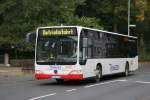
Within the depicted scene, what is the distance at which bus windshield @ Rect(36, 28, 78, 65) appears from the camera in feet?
74.9

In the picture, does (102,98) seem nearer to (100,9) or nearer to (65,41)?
(65,41)

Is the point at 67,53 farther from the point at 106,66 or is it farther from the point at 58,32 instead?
the point at 106,66

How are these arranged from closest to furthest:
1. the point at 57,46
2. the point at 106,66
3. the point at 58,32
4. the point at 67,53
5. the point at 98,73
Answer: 1. the point at 67,53
2. the point at 57,46
3. the point at 58,32
4. the point at 98,73
5. the point at 106,66

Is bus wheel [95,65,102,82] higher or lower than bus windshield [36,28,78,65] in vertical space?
lower

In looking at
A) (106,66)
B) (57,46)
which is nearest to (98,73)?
(106,66)

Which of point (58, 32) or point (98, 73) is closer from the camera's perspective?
point (58, 32)

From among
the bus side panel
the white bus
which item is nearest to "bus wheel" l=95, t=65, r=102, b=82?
the white bus

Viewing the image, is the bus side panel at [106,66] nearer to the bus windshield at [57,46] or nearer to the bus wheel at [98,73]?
the bus wheel at [98,73]

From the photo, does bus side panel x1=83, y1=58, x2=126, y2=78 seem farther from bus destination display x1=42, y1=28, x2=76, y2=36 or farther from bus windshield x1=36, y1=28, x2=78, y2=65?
bus destination display x1=42, y1=28, x2=76, y2=36

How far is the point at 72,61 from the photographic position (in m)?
22.7

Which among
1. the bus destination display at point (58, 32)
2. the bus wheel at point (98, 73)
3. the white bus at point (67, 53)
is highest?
the bus destination display at point (58, 32)

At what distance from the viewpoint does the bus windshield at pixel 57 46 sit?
2284 centimetres

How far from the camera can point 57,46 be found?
914 inches

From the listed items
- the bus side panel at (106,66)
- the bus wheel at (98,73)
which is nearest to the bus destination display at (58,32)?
the bus side panel at (106,66)
